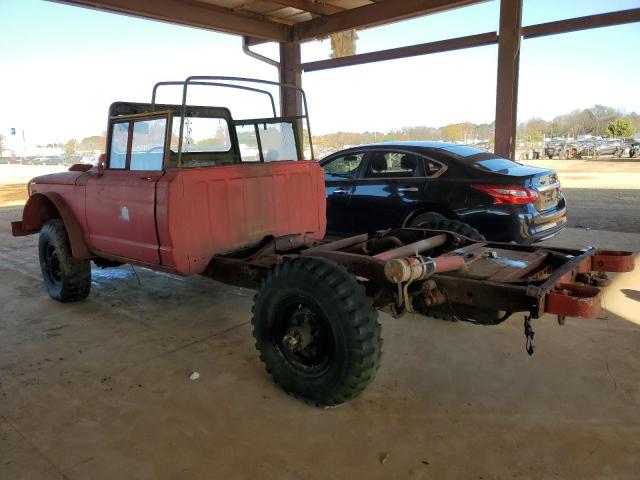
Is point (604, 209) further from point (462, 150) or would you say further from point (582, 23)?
point (462, 150)

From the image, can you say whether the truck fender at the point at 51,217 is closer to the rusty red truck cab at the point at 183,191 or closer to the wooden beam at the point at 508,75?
the rusty red truck cab at the point at 183,191

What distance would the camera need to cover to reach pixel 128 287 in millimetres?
5785

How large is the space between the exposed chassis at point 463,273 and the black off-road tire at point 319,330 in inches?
10.9

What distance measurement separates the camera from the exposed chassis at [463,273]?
2.69 meters

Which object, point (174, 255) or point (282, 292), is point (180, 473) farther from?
point (174, 255)

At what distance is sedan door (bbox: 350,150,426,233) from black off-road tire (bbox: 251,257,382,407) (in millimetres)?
3230

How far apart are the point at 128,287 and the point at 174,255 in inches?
94.8

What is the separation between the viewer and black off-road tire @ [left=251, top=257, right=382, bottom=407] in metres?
2.85

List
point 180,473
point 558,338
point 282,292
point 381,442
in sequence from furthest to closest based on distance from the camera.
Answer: point 558,338 < point 282,292 < point 381,442 < point 180,473

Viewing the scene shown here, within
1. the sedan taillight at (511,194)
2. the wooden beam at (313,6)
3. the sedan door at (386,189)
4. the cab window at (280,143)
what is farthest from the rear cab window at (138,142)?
the wooden beam at (313,6)

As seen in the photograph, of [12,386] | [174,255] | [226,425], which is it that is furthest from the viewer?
[174,255]

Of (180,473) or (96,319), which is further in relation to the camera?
(96,319)

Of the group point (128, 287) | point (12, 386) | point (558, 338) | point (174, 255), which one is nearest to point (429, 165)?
point (558, 338)

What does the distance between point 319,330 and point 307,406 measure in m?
0.49
